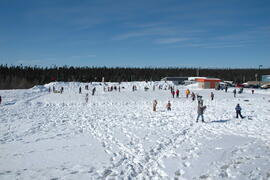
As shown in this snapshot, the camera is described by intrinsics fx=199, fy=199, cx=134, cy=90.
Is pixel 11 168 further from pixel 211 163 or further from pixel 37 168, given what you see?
pixel 211 163

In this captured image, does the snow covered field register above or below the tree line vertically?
below

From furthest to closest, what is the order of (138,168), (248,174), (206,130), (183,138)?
1. (206,130)
2. (183,138)
3. (138,168)
4. (248,174)

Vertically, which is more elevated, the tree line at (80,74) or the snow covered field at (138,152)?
the tree line at (80,74)

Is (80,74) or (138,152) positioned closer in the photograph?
(138,152)

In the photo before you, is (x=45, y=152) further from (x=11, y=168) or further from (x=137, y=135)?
(x=137, y=135)

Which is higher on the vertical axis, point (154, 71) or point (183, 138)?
point (154, 71)

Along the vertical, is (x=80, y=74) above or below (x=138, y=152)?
above

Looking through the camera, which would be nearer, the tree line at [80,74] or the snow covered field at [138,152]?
the snow covered field at [138,152]

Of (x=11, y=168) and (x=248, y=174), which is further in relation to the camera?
(x=11, y=168)

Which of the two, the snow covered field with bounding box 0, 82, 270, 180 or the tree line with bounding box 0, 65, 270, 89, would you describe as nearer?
the snow covered field with bounding box 0, 82, 270, 180

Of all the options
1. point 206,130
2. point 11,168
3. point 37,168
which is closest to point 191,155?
point 206,130

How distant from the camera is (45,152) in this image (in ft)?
26.1

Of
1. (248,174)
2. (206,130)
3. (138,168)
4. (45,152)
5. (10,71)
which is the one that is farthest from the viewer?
(10,71)

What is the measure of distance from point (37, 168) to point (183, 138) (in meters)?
6.45
